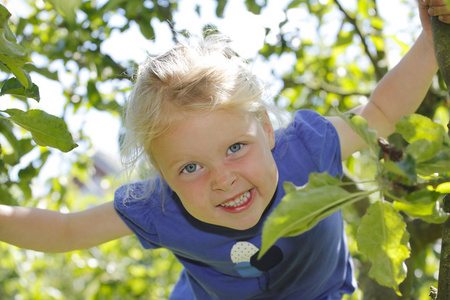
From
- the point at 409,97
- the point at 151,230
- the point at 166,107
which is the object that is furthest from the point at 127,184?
the point at 409,97

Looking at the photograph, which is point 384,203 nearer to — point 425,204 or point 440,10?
point 425,204

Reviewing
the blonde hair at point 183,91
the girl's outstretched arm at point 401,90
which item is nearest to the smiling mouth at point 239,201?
the blonde hair at point 183,91

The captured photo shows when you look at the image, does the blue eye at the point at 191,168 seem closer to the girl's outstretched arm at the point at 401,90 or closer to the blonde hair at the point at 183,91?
the blonde hair at the point at 183,91

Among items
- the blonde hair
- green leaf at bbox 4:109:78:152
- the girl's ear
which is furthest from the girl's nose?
green leaf at bbox 4:109:78:152

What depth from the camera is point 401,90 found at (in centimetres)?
120

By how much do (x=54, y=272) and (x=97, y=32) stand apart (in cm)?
393

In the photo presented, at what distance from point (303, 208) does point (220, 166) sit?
0.52 m

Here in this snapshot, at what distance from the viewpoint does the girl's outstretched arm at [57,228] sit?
1.15 meters

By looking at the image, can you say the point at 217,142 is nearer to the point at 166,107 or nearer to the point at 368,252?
the point at 166,107

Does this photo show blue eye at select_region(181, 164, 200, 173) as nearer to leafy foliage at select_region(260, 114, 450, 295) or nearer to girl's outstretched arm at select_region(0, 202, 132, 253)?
girl's outstretched arm at select_region(0, 202, 132, 253)

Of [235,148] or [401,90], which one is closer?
[235,148]

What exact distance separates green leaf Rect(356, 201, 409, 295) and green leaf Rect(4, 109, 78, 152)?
1.32 feet

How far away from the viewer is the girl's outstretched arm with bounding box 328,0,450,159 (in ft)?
3.70

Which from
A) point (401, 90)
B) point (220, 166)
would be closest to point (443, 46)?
point (220, 166)
